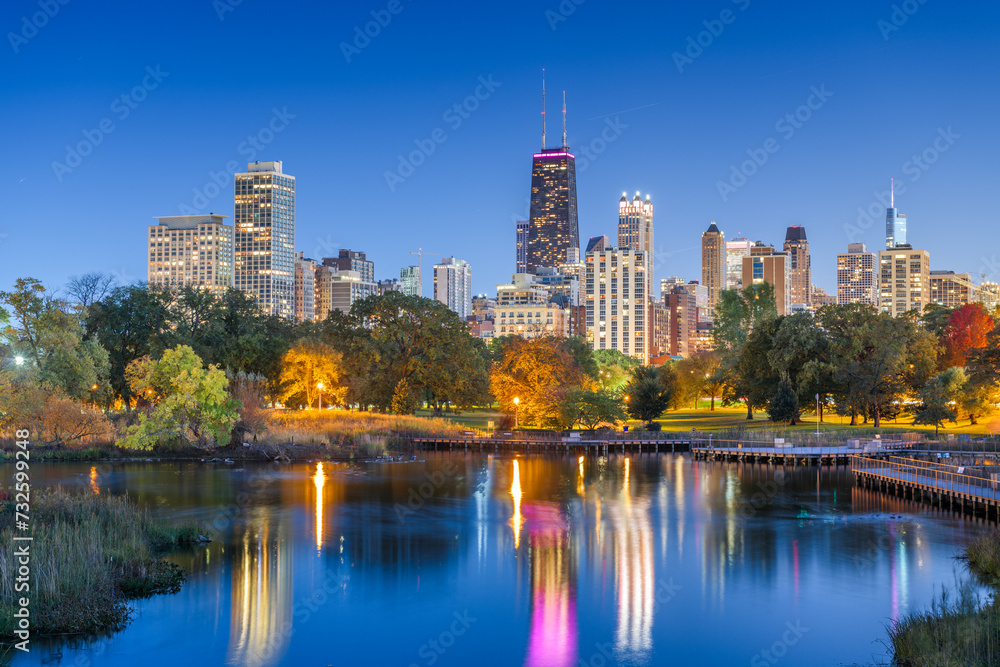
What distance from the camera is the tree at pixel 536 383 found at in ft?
241

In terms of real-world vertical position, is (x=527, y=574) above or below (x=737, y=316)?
below

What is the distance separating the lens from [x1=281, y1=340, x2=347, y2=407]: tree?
2970 inches

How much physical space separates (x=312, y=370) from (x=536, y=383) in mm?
20748

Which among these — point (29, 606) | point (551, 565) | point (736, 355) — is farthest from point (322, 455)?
point (736, 355)

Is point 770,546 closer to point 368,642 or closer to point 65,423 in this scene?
point 368,642

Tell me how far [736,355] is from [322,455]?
53.6m

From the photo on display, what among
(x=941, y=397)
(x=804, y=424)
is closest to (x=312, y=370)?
(x=804, y=424)

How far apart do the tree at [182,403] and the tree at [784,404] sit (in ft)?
156

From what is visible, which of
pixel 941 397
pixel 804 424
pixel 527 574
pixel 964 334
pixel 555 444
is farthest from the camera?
pixel 964 334

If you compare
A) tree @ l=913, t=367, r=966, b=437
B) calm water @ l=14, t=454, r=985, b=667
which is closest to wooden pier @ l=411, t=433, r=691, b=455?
calm water @ l=14, t=454, r=985, b=667

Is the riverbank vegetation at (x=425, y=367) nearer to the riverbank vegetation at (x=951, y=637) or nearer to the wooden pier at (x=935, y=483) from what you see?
the wooden pier at (x=935, y=483)

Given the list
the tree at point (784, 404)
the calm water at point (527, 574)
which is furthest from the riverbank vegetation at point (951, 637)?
the tree at point (784, 404)

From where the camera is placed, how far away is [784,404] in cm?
7500

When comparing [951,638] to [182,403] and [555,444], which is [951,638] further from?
[555,444]
